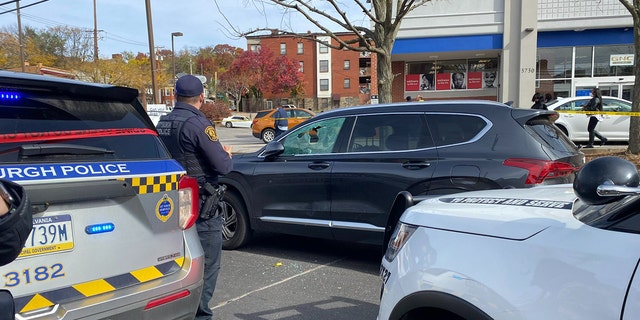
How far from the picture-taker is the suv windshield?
7.35ft

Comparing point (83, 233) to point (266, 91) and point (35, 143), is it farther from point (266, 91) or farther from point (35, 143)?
point (266, 91)

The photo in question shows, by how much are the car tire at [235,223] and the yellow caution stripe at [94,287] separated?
2.76m

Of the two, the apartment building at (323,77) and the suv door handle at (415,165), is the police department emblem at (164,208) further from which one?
the apartment building at (323,77)

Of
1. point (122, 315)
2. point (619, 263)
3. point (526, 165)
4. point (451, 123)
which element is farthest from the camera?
point (451, 123)

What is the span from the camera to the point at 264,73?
62938 mm

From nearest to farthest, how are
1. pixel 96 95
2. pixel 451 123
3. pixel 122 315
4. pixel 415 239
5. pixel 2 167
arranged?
pixel 2 167 < pixel 415 239 < pixel 122 315 < pixel 96 95 < pixel 451 123

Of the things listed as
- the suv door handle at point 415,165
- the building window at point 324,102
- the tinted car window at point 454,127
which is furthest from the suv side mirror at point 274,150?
the building window at point 324,102

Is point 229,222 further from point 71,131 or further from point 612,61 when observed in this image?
point 612,61

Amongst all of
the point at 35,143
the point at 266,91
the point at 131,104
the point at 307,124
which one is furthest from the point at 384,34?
the point at 266,91

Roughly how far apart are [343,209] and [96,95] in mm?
2809

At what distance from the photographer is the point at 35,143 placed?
2275mm

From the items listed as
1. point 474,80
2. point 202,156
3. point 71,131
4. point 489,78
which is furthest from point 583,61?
point 71,131

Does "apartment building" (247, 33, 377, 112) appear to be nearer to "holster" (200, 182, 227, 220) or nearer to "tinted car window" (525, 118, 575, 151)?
"tinted car window" (525, 118, 575, 151)

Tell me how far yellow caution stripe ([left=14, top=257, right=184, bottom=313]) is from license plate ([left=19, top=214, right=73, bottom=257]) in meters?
0.20
